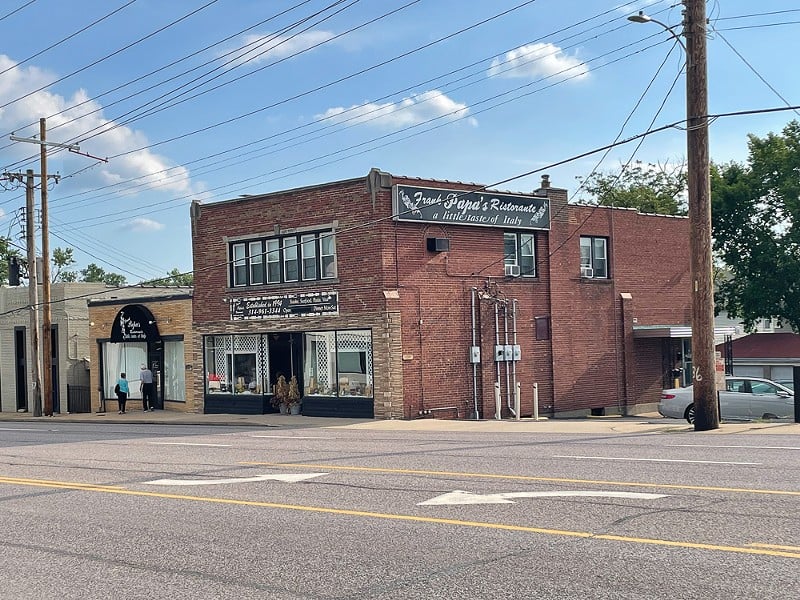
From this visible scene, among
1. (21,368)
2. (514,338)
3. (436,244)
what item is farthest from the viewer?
(21,368)

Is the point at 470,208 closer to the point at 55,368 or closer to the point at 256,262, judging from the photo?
the point at 256,262

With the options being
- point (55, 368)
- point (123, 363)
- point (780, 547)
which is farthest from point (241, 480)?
point (55, 368)

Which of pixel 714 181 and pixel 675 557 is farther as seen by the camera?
pixel 714 181

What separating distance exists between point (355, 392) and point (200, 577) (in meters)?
21.1

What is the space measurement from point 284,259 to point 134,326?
8514 millimetres

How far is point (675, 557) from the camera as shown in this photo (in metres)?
7.33

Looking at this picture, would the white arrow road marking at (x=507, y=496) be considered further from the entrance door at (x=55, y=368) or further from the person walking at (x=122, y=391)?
the entrance door at (x=55, y=368)

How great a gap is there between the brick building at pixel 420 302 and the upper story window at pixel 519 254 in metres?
0.05

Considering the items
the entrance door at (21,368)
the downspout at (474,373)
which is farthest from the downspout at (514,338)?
the entrance door at (21,368)

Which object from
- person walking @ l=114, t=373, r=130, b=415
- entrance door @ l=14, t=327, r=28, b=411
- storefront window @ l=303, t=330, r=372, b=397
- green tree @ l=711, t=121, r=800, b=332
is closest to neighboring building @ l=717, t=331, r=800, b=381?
green tree @ l=711, t=121, r=800, b=332

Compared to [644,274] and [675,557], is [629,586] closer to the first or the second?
[675,557]

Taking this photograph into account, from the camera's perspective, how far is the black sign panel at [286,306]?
1137 inches

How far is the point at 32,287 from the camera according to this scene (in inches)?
1454

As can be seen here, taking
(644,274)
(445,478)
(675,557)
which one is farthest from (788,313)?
(675,557)
